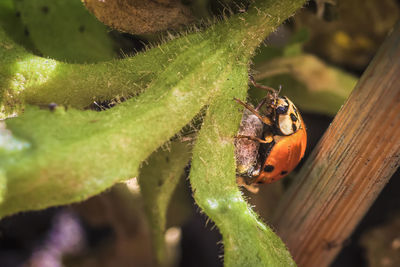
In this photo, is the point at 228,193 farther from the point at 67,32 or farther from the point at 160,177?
the point at 67,32

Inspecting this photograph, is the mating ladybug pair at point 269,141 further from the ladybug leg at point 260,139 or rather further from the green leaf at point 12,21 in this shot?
the green leaf at point 12,21

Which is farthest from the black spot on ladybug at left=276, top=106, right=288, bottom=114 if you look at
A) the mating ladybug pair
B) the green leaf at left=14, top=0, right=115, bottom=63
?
the green leaf at left=14, top=0, right=115, bottom=63

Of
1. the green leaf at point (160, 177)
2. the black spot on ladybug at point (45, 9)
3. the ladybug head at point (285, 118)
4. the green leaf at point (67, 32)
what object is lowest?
the green leaf at point (160, 177)

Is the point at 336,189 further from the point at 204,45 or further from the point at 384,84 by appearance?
the point at 204,45

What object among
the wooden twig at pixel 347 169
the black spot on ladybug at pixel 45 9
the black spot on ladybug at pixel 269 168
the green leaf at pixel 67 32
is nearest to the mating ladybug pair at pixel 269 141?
the black spot on ladybug at pixel 269 168

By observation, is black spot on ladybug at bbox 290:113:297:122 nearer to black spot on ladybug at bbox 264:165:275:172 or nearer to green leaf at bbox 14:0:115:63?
black spot on ladybug at bbox 264:165:275:172

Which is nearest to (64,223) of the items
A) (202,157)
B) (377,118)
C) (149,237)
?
(149,237)

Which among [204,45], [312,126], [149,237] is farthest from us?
[312,126]
